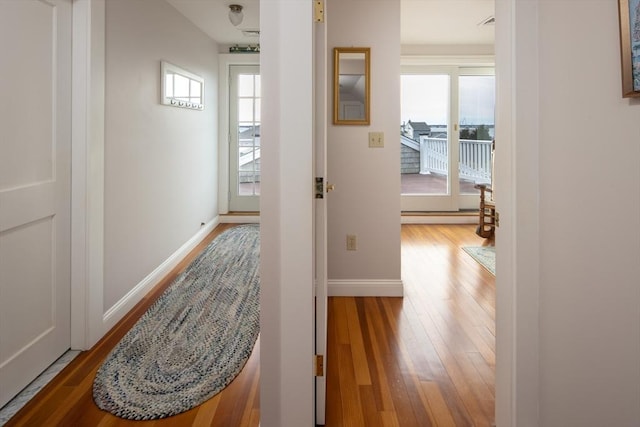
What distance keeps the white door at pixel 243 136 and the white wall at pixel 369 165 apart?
3.03 metres

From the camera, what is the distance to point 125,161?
2.93 m

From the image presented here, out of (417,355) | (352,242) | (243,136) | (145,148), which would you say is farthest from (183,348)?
(243,136)

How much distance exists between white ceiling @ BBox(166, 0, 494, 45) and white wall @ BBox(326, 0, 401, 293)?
1.37 m

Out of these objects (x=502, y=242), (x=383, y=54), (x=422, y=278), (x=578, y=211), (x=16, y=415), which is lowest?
(x=16, y=415)

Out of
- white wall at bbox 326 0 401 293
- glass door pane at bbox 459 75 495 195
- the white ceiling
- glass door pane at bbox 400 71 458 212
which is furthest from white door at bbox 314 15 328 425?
glass door pane at bbox 459 75 495 195

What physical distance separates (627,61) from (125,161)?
9.12ft

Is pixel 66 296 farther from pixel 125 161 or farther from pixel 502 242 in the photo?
pixel 502 242

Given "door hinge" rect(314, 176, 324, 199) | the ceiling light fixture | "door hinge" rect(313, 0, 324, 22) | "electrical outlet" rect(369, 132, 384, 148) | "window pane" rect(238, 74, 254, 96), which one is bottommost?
"door hinge" rect(314, 176, 324, 199)

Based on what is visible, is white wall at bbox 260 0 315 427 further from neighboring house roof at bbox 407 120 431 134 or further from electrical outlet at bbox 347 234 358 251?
neighboring house roof at bbox 407 120 431 134

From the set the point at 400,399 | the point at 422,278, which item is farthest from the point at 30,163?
the point at 422,278

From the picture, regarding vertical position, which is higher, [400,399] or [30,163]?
[30,163]

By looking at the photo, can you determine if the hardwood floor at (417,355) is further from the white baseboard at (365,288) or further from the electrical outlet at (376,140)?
the electrical outlet at (376,140)

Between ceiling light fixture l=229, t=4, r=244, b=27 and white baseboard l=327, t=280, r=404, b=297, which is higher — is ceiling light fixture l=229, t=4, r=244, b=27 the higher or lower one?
the higher one

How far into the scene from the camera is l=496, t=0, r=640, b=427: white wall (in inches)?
40.3
